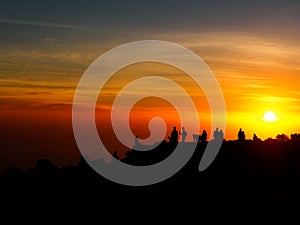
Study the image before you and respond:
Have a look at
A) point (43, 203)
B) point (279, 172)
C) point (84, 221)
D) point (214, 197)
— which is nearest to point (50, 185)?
point (43, 203)

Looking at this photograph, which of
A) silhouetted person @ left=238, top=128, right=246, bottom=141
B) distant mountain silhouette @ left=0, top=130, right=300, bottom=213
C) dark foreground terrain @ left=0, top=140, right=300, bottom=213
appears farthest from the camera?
silhouetted person @ left=238, top=128, right=246, bottom=141

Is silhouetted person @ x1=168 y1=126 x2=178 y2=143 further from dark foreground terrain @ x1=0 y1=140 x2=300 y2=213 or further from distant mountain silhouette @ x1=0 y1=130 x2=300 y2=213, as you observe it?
dark foreground terrain @ x1=0 y1=140 x2=300 y2=213

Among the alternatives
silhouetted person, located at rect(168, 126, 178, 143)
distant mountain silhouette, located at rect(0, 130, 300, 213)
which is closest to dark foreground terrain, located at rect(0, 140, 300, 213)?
distant mountain silhouette, located at rect(0, 130, 300, 213)

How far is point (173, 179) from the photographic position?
72.1m

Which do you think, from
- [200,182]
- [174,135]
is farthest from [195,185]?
[174,135]

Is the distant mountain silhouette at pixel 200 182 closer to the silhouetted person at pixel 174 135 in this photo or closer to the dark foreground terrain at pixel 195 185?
the dark foreground terrain at pixel 195 185

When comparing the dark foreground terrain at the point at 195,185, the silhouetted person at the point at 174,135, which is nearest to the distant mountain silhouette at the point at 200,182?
the dark foreground terrain at the point at 195,185

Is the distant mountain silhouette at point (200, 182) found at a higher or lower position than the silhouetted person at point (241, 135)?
lower

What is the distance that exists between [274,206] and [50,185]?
127 feet

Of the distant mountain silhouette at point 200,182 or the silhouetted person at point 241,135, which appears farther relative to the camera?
the silhouetted person at point 241,135

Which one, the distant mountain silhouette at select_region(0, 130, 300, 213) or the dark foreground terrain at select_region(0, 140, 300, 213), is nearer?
the dark foreground terrain at select_region(0, 140, 300, 213)

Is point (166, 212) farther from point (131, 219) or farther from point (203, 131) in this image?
point (203, 131)

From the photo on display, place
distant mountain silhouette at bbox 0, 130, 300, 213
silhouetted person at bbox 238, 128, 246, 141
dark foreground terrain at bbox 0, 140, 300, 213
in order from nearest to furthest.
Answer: dark foreground terrain at bbox 0, 140, 300, 213 < distant mountain silhouette at bbox 0, 130, 300, 213 < silhouetted person at bbox 238, 128, 246, 141

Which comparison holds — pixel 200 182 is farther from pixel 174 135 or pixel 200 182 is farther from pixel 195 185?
pixel 174 135
